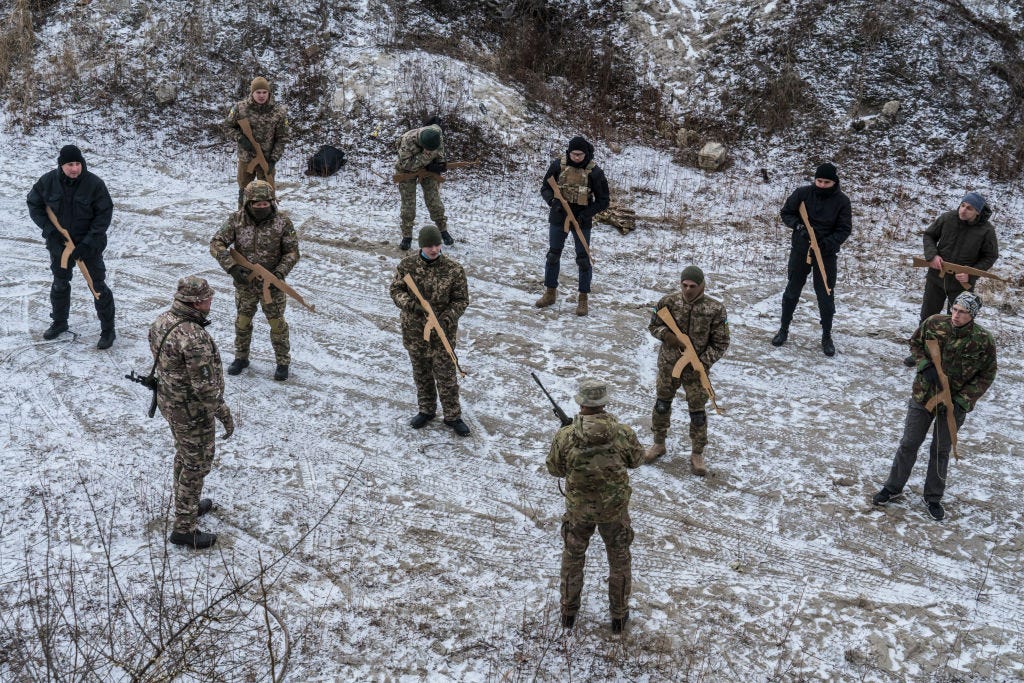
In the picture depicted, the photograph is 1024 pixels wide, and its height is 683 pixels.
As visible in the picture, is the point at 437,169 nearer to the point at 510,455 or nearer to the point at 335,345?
the point at 335,345

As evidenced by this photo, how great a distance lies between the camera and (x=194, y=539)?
612cm

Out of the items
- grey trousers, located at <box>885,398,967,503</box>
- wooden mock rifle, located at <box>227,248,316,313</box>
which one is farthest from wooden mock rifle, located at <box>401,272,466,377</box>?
grey trousers, located at <box>885,398,967,503</box>

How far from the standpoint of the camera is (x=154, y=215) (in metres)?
12.0

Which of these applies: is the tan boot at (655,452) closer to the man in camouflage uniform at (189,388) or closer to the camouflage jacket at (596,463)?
the camouflage jacket at (596,463)

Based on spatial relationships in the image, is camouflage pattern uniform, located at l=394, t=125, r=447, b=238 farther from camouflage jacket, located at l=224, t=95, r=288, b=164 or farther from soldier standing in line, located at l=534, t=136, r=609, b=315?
soldier standing in line, located at l=534, t=136, r=609, b=315

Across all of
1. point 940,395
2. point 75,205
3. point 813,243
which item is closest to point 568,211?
point 813,243

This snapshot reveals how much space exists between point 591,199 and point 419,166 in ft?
8.68

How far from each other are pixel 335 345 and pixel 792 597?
219 inches

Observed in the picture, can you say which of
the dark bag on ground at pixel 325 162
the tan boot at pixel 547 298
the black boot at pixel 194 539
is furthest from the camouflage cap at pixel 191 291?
the dark bag on ground at pixel 325 162

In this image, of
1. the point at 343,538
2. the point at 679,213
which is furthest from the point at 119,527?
the point at 679,213

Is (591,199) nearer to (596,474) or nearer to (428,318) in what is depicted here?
(428,318)

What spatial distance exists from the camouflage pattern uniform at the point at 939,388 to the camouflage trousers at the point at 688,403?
164cm

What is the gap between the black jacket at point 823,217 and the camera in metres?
8.98

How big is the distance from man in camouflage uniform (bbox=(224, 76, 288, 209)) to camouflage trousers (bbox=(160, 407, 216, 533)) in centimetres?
573
